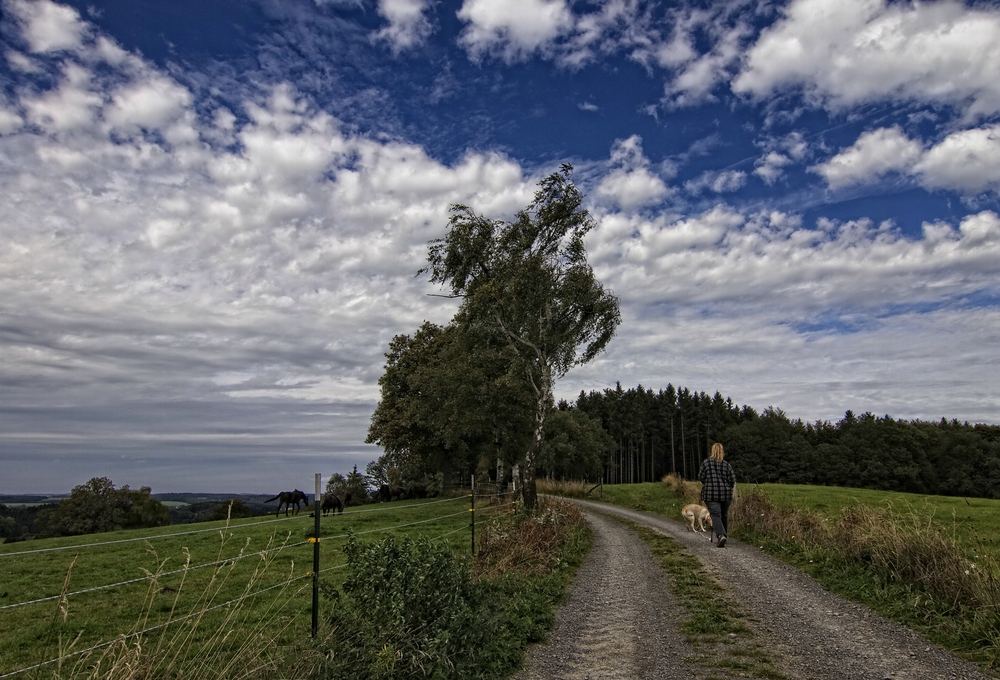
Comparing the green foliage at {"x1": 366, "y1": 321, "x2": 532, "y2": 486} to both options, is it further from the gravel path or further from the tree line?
the tree line

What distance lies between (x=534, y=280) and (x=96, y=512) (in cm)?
3203

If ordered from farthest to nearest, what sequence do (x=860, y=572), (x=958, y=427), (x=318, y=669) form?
(x=958, y=427)
(x=860, y=572)
(x=318, y=669)

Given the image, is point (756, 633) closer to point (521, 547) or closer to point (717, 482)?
point (521, 547)

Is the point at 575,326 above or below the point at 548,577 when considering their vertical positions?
above

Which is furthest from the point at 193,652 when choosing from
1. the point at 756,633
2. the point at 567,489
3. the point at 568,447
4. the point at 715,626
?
the point at 568,447

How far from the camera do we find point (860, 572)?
948 cm

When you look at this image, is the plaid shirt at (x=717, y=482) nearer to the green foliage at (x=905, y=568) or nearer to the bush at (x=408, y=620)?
the green foliage at (x=905, y=568)

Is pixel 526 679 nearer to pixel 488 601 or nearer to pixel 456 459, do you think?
pixel 488 601

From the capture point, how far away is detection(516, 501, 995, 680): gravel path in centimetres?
582

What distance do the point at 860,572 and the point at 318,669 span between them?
884cm

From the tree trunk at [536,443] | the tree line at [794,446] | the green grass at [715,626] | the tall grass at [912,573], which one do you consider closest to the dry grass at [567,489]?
the tree trunk at [536,443]

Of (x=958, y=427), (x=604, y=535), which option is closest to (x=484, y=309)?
(x=604, y=535)

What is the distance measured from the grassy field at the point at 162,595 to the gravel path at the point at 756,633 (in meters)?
2.72

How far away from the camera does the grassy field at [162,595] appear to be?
4738 mm
